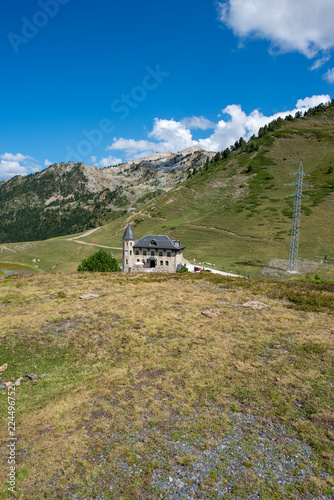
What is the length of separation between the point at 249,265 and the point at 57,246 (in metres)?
101

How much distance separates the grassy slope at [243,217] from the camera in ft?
312

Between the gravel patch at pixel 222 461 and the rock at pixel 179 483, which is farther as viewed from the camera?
the rock at pixel 179 483

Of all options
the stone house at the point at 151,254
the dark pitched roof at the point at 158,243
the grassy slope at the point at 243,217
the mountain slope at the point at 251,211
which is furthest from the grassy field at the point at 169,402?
the mountain slope at the point at 251,211

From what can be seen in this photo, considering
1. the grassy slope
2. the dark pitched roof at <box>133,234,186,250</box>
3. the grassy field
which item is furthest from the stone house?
the grassy field

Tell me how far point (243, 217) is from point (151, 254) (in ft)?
227

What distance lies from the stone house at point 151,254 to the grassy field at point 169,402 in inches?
1976

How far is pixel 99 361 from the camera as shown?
50.4 ft

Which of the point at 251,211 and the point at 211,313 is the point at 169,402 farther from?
the point at 251,211

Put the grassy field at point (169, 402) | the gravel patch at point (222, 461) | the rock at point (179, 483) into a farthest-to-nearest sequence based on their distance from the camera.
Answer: the grassy field at point (169, 402) < the rock at point (179, 483) < the gravel patch at point (222, 461)

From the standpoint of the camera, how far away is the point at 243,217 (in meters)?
127

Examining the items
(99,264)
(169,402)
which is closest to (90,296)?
(169,402)

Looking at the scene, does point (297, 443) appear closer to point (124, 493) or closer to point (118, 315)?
point (124, 493)

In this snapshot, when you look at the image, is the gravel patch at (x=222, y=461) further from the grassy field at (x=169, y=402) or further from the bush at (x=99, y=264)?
the bush at (x=99, y=264)

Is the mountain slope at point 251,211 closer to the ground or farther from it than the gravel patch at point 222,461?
farther from it
